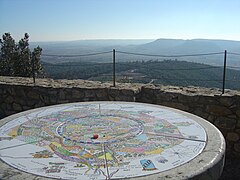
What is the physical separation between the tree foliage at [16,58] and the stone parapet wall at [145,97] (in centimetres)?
786

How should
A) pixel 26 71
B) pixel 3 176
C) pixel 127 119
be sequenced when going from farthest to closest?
pixel 26 71, pixel 127 119, pixel 3 176

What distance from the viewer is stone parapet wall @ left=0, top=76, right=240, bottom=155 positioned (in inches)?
203

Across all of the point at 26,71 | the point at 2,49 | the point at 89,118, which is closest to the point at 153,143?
the point at 89,118

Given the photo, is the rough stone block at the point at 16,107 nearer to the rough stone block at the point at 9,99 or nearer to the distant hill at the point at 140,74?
the rough stone block at the point at 9,99

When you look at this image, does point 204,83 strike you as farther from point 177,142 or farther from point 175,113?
point 177,142

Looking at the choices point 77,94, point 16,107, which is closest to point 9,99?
point 16,107

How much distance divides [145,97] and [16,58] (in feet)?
37.5

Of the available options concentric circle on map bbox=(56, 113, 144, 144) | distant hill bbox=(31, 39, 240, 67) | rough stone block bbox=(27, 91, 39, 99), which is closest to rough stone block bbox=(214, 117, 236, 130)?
distant hill bbox=(31, 39, 240, 67)

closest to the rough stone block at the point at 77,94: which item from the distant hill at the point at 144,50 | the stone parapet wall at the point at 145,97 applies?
the stone parapet wall at the point at 145,97

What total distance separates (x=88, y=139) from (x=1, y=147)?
2.78 ft

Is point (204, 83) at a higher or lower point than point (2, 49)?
lower

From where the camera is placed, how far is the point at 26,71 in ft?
48.7

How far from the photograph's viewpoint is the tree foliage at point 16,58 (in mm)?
14742

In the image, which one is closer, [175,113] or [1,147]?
[1,147]
